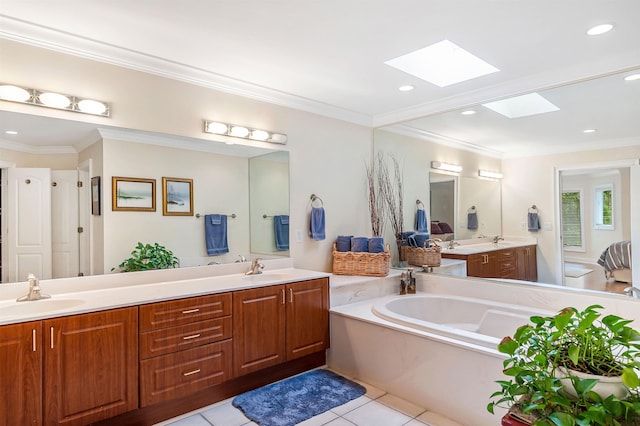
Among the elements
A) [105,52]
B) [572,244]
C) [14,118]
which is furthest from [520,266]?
[14,118]

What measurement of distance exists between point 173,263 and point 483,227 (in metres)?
2.67

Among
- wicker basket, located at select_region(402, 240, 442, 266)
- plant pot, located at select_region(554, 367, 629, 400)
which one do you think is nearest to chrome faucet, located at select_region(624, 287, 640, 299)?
wicker basket, located at select_region(402, 240, 442, 266)

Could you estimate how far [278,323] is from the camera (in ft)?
9.04

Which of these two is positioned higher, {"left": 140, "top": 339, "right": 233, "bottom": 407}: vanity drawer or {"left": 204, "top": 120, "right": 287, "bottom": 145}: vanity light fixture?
{"left": 204, "top": 120, "right": 287, "bottom": 145}: vanity light fixture

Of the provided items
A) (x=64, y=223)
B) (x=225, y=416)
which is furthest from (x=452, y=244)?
(x=64, y=223)

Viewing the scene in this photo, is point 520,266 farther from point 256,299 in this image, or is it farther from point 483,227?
point 256,299

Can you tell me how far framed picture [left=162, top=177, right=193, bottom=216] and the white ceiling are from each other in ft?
2.56

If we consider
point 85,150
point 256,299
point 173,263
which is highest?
point 85,150

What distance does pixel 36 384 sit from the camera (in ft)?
5.85

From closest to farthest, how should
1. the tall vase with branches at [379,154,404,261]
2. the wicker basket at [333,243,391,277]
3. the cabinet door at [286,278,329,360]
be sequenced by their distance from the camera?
the cabinet door at [286,278,329,360], the wicker basket at [333,243,391,277], the tall vase with branches at [379,154,404,261]

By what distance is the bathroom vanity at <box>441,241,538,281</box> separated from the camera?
3029mm

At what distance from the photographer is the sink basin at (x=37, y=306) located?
1980mm

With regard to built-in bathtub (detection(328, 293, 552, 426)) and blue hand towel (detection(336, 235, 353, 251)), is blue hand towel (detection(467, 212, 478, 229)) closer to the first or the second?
built-in bathtub (detection(328, 293, 552, 426))

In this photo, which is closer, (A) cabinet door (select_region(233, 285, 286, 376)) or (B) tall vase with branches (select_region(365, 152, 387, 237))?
(A) cabinet door (select_region(233, 285, 286, 376))
